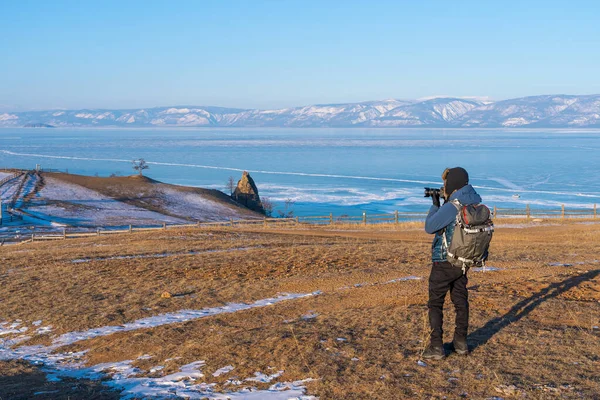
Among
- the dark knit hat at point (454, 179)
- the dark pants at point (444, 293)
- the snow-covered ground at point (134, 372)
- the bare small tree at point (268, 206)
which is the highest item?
the dark knit hat at point (454, 179)

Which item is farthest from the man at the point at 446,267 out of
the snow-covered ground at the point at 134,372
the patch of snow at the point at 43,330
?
the patch of snow at the point at 43,330

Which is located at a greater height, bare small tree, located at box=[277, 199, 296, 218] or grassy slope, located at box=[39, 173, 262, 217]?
grassy slope, located at box=[39, 173, 262, 217]

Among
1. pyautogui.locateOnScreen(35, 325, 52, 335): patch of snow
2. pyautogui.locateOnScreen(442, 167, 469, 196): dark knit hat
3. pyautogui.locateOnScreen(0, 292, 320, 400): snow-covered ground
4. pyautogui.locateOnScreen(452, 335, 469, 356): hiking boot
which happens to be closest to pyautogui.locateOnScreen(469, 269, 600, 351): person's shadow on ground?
pyautogui.locateOnScreen(452, 335, 469, 356): hiking boot

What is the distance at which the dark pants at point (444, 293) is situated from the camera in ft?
24.8

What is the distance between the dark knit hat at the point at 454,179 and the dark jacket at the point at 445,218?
0.22ft

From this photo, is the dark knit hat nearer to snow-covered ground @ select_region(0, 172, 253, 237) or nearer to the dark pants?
the dark pants

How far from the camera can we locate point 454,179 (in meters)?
7.47

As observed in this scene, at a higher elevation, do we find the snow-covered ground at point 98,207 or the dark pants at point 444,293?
the dark pants at point 444,293

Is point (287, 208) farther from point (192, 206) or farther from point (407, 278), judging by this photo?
point (407, 278)

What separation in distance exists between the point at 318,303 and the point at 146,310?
301 cm

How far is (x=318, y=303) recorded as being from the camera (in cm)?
1198

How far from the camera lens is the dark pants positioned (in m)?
7.57

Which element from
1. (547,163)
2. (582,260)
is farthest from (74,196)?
(547,163)

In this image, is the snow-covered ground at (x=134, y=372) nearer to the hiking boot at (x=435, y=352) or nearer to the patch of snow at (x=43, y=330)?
the patch of snow at (x=43, y=330)
